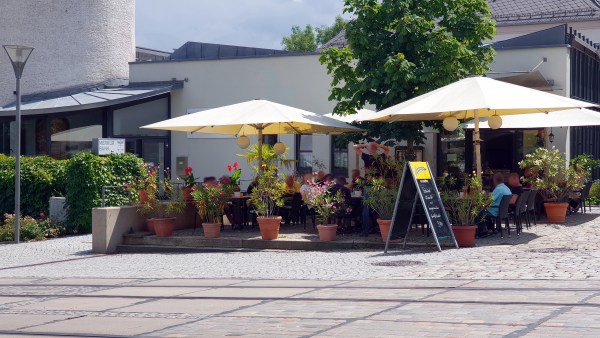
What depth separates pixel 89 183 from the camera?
2108cm

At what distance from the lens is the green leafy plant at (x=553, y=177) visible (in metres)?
18.7

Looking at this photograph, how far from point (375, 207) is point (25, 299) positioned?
6.61 metres

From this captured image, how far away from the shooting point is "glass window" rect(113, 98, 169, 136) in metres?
28.3

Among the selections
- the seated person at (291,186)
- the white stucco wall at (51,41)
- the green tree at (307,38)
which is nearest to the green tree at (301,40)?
the green tree at (307,38)

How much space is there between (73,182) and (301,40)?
2389 inches

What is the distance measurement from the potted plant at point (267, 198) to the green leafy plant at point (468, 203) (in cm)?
314

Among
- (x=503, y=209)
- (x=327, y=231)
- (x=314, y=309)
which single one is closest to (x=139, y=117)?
(x=327, y=231)

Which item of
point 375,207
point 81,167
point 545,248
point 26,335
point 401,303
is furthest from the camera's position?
point 81,167

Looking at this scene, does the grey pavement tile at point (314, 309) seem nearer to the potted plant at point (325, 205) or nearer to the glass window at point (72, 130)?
the potted plant at point (325, 205)

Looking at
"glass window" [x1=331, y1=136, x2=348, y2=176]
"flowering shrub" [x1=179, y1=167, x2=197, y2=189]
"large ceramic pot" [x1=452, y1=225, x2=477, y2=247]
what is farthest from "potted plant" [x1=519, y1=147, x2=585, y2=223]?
"glass window" [x1=331, y1=136, x2=348, y2=176]

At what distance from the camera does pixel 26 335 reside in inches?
348

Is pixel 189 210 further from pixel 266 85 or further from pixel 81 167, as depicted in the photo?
pixel 266 85

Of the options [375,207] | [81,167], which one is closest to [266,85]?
[81,167]

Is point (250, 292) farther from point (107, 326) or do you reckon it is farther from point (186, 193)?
point (186, 193)
